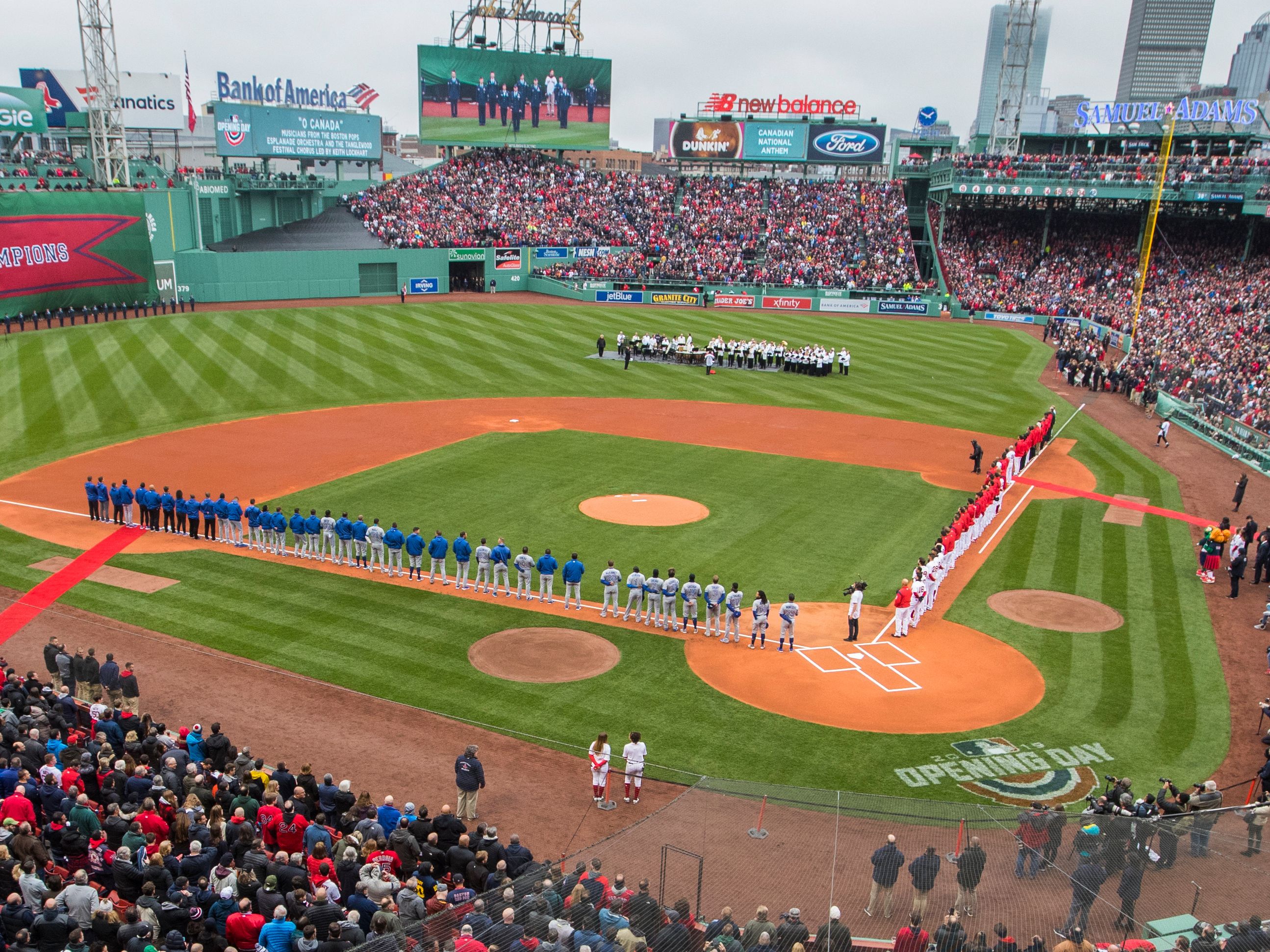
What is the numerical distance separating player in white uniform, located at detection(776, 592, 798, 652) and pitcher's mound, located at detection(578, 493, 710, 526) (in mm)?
6638

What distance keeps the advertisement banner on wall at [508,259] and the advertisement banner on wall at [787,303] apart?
56.1 ft

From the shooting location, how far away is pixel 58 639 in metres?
17.9

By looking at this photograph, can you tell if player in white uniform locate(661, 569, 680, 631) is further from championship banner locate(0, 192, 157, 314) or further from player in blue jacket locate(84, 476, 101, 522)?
championship banner locate(0, 192, 157, 314)

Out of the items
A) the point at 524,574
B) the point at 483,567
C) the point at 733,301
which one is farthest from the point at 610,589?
the point at 733,301

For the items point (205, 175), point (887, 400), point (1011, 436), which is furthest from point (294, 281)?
point (1011, 436)

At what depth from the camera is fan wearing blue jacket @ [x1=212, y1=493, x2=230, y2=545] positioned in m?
22.7

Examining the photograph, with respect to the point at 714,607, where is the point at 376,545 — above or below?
below

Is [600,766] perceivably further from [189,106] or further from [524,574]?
[189,106]

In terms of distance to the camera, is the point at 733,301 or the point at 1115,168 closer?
the point at 1115,168

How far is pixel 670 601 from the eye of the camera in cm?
1919

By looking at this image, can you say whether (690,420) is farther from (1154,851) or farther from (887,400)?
(1154,851)

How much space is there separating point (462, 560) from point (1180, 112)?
190ft

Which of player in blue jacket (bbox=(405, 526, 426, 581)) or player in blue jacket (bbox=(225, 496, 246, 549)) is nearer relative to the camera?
player in blue jacket (bbox=(405, 526, 426, 581))

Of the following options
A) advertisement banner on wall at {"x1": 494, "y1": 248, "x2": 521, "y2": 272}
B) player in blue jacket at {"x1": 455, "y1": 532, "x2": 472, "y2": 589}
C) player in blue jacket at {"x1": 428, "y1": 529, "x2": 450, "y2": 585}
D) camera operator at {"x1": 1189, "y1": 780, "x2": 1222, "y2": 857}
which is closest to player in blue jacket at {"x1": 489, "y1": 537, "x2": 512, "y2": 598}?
player in blue jacket at {"x1": 455, "y1": 532, "x2": 472, "y2": 589}
